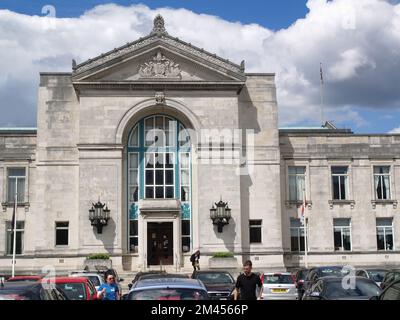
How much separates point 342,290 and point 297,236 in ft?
96.9

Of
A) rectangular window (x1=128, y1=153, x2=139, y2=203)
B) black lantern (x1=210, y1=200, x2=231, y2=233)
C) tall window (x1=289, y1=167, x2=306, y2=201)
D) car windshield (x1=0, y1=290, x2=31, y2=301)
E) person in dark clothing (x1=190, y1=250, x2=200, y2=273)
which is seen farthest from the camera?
tall window (x1=289, y1=167, x2=306, y2=201)

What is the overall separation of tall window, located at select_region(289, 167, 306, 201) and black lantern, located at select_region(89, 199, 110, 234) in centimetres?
1343

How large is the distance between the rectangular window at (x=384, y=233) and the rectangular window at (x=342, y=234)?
211 centimetres

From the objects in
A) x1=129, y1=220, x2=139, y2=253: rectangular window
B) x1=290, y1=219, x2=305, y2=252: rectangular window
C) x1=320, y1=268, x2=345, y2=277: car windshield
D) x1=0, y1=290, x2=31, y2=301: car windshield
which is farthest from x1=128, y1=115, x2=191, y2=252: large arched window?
x1=0, y1=290, x2=31, y2=301: car windshield

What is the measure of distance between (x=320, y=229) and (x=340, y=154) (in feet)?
18.5

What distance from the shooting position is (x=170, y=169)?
43594 millimetres

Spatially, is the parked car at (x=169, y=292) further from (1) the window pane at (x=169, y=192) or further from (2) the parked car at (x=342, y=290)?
(1) the window pane at (x=169, y=192)

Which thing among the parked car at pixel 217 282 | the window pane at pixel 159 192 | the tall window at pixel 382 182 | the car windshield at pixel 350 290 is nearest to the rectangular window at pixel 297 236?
the tall window at pixel 382 182

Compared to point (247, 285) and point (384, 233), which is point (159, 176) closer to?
point (384, 233)

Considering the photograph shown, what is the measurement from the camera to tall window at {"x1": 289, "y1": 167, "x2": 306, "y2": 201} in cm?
4581

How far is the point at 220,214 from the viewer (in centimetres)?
4141

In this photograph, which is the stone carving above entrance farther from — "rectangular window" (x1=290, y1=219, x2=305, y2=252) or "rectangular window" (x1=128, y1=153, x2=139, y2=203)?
"rectangular window" (x1=290, y1=219, x2=305, y2=252)

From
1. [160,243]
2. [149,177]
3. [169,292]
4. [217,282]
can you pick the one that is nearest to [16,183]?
[149,177]

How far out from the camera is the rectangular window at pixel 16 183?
144ft
